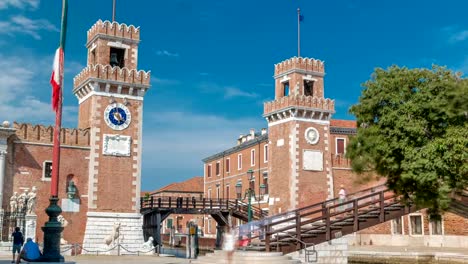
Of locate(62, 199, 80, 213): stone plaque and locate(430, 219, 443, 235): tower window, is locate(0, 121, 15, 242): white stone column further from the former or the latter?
locate(430, 219, 443, 235): tower window

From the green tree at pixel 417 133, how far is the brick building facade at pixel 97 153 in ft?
53.9

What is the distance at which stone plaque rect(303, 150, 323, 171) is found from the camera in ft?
136

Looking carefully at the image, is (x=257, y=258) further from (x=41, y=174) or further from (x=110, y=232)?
(x=41, y=174)

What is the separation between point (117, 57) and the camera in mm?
37312

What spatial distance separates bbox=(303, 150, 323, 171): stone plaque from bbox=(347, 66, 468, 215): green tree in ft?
61.0

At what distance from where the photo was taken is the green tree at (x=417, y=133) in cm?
1983

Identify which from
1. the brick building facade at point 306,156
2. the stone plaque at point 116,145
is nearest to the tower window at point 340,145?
the brick building facade at point 306,156

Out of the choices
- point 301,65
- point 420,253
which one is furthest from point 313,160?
point 420,253

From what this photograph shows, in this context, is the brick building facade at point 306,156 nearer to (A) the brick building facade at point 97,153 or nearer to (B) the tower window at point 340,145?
(B) the tower window at point 340,145

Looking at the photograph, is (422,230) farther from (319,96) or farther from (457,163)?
(457,163)

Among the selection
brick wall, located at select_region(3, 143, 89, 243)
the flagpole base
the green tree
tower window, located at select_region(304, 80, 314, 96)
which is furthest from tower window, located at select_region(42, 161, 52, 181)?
tower window, located at select_region(304, 80, 314, 96)

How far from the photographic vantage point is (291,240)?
2447cm

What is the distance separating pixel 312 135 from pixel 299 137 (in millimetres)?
1195

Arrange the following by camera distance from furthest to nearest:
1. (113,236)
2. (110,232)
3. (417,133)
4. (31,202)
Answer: (110,232) < (113,236) < (31,202) < (417,133)
